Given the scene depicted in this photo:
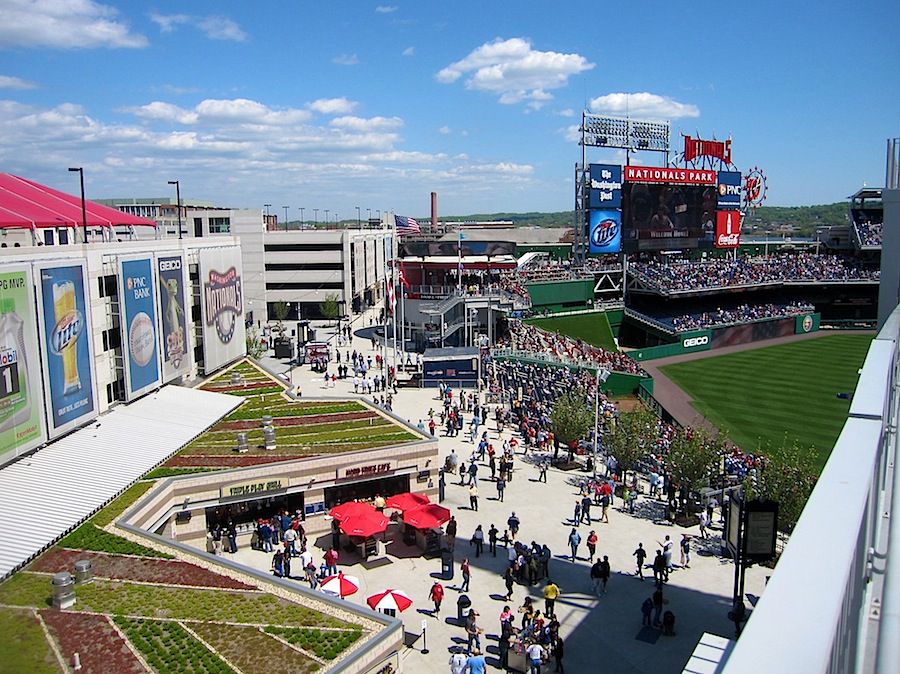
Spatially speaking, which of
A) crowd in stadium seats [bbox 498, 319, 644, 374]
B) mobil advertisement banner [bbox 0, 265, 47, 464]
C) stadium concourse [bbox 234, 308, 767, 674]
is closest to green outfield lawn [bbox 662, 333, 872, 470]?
crowd in stadium seats [bbox 498, 319, 644, 374]

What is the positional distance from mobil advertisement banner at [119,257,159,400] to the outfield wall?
33547mm

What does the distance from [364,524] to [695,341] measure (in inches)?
1738

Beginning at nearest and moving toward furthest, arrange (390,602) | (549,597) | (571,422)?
(390,602) → (549,597) → (571,422)

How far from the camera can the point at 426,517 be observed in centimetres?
2186

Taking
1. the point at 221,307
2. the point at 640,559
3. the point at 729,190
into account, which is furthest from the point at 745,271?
the point at 640,559

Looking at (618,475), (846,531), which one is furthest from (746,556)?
(846,531)

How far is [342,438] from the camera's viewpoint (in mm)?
26453

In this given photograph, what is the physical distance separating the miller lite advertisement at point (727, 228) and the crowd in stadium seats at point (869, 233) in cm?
1578

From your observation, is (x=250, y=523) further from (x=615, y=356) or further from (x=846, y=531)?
(x=615, y=356)

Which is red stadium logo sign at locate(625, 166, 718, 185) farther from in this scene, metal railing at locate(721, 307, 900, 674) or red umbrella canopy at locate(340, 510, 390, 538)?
metal railing at locate(721, 307, 900, 674)

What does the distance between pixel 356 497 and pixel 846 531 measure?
2246cm

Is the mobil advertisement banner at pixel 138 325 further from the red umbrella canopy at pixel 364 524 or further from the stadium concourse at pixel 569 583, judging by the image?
the red umbrella canopy at pixel 364 524

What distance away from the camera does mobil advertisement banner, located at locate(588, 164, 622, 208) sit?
202 feet

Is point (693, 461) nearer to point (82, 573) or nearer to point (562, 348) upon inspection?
point (82, 573)
